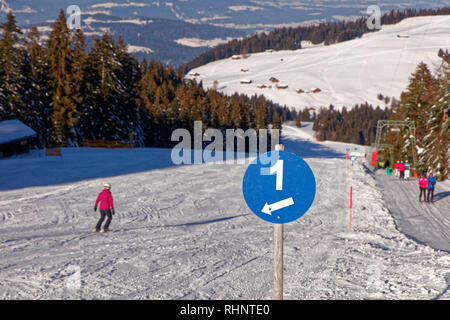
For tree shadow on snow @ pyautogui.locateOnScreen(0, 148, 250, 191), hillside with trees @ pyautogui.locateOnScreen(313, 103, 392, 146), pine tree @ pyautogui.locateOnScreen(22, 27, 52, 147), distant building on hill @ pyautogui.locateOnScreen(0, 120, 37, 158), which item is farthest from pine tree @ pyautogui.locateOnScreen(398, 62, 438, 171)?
hillside with trees @ pyautogui.locateOnScreen(313, 103, 392, 146)

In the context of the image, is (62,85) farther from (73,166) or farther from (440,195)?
(440,195)

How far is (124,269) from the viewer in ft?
33.0

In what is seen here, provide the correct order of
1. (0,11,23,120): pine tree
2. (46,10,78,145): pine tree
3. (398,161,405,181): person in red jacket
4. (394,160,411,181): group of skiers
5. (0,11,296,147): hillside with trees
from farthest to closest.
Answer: (46,10,78,145): pine tree, (0,11,296,147): hillside with trees, (0,11,23,120): pine tree, (394,160,411,181): group of skiers, (398,161,405,181): person in red jacket

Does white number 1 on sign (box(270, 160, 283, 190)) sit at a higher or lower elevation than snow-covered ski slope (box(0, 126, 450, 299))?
higher

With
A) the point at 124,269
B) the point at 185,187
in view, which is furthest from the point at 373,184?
the point at 124,269

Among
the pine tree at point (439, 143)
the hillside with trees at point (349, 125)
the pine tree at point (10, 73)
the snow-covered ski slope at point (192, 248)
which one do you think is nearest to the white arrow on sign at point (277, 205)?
the snow-covered ski slope at point (192, 248)

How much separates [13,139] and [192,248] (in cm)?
2642

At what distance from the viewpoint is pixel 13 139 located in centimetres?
3344

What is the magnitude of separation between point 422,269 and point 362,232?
14.6ft

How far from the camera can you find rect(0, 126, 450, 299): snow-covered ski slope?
8867 millimetres

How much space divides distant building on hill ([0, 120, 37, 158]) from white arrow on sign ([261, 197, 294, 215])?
3304 cm

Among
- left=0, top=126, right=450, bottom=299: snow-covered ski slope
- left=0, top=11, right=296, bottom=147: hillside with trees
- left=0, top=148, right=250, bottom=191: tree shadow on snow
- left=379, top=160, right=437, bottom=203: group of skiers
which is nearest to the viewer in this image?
left=0, top=126, right=450, bottom=299: snow-covered ski slope

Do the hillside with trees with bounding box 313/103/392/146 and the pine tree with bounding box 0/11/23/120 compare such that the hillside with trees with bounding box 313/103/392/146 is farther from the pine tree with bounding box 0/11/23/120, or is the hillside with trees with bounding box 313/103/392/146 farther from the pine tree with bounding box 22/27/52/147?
the pine tree with bounding box 0/11/23/120
